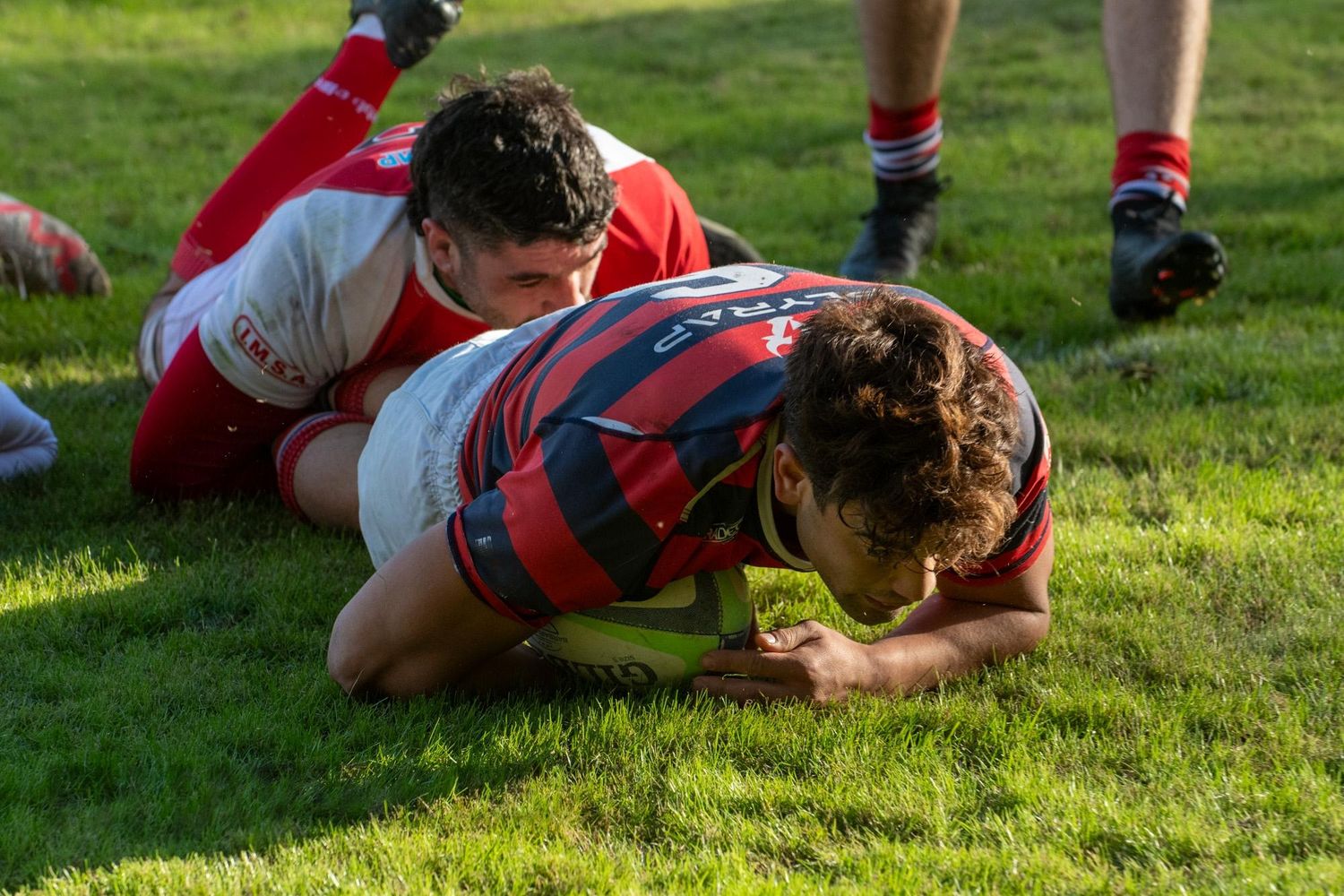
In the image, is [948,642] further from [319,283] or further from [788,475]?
[319,283]

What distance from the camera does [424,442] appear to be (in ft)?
9.68

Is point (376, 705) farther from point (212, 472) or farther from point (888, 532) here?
point (212, 472)

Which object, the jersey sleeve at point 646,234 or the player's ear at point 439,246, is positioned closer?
the player's ear at point 439,246

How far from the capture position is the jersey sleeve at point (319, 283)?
3607 millimetres

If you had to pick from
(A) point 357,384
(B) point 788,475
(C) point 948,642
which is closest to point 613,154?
(A) point 357,384

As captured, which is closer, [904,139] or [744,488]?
[744,488]

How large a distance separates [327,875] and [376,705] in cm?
54

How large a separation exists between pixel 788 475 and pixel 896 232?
3.54 m

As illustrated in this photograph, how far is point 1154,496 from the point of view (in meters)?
3.66

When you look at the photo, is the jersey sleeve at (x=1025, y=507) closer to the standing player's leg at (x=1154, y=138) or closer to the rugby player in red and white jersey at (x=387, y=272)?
the rugby player in red and white jersey at (x=387, y=272)

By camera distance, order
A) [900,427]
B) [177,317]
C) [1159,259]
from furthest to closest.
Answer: [1159,259] < [177,317] < [900,427]

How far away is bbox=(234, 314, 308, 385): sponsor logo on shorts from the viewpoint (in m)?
3.69

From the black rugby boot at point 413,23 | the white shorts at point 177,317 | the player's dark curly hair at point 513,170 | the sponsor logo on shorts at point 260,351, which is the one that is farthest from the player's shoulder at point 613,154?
the white shorts at point 177,317

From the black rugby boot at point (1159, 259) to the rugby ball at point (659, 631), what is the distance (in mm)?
2461
